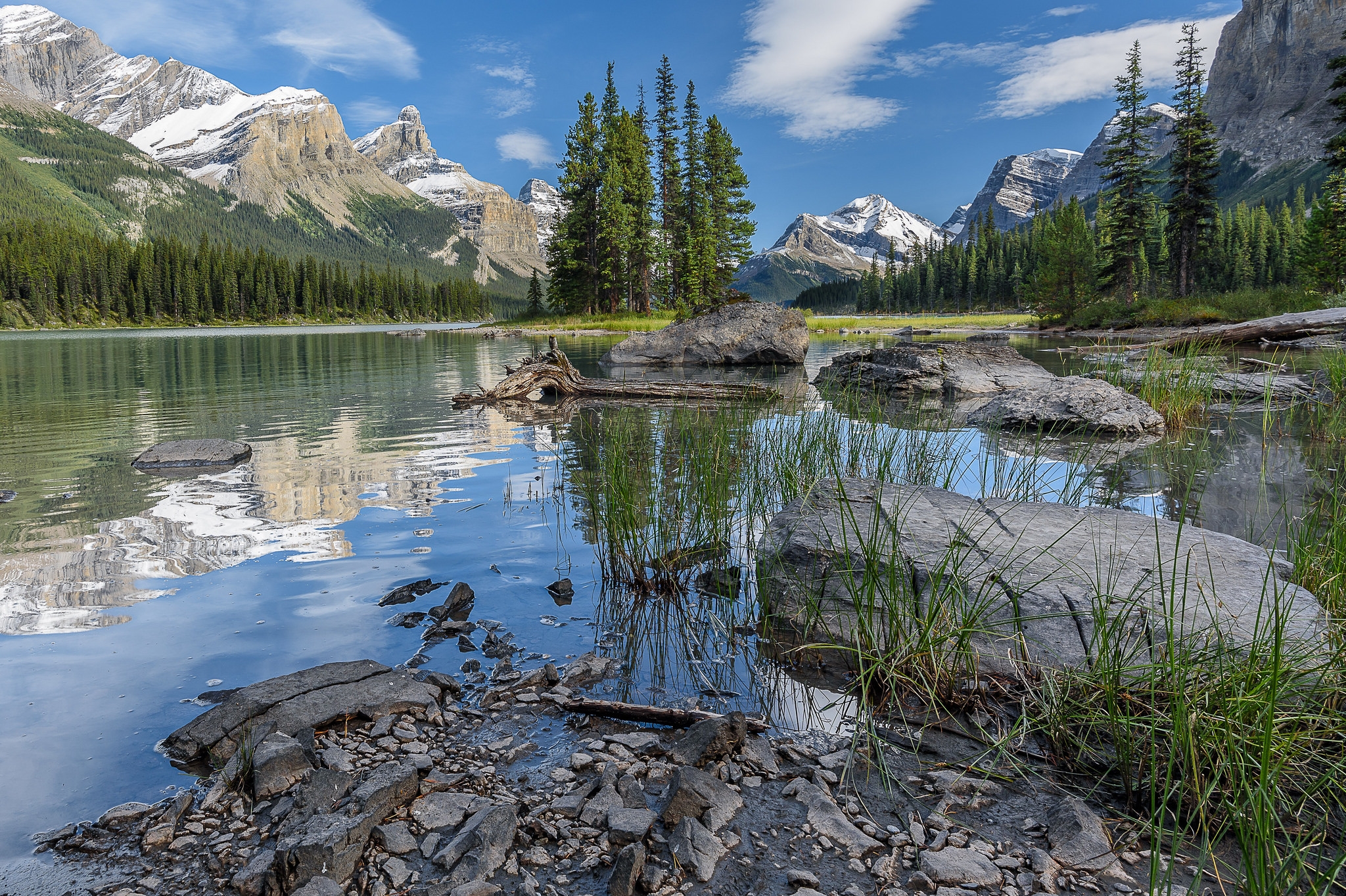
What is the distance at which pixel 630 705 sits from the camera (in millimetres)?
3287

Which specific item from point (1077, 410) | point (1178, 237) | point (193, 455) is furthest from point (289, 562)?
point (1178, 237)

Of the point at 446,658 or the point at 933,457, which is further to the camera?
the point at 933,457

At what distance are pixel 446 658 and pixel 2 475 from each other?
8216 mm

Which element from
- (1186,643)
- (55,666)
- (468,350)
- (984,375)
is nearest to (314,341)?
(468,350)

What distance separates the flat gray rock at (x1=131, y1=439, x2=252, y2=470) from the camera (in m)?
8.93

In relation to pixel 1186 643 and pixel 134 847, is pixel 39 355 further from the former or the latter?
pixel 1186 643

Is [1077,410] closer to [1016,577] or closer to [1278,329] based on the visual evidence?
[1016,577]

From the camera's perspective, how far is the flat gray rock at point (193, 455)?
8.93 metres

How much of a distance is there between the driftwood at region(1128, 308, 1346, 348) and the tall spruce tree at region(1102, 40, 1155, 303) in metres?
28.8

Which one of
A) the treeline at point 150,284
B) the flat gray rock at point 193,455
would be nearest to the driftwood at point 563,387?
the flat gray rock at point 193,455

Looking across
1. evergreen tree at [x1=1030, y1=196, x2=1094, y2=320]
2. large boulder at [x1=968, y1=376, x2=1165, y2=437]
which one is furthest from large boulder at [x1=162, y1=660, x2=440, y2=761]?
evergreen tree at [x1=1030, y1=196, x2=1094, y2=320]

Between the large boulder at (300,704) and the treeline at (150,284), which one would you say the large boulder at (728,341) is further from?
the treeline at (150,284)

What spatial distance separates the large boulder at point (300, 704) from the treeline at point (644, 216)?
44188 millimetres

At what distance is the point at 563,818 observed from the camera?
2.54 meters
